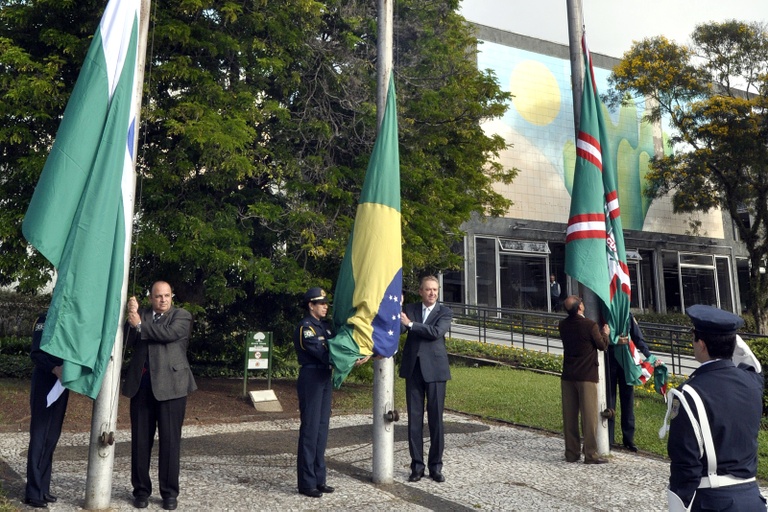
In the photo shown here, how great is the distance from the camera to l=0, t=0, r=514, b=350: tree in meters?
10.6

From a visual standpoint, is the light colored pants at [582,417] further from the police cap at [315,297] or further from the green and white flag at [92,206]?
the green and white flag at [92,206]

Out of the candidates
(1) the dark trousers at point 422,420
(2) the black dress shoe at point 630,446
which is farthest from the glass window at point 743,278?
(1) the dark trousers at point 422,420

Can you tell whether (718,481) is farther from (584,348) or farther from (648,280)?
(648,280)

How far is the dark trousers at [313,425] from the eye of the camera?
641 centimetres

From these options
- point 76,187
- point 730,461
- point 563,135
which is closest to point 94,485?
point 76,187

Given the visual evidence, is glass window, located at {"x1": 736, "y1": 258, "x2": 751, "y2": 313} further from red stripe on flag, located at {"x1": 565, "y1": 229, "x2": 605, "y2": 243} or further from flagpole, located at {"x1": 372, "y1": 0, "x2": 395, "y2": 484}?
flagpole, located at {"x1": 372, "y1": 0, "x2": 395, "y2": 484}

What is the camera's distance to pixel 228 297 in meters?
11.8

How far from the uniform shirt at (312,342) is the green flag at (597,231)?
10.4 feet

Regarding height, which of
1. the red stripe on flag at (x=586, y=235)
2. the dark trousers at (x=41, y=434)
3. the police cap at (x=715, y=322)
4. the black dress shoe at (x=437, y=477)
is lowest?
the black dress shoe at (x=437, y=477)

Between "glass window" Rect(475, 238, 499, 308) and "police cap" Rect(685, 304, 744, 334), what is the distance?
27177 millimetres

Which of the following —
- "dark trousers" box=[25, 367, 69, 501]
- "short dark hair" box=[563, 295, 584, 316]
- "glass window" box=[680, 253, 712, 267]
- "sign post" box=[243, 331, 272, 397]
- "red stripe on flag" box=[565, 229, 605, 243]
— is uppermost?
"glass window" box=[680, 253, 712, 267]

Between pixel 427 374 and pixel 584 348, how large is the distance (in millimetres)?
2034

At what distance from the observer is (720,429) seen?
3.33m

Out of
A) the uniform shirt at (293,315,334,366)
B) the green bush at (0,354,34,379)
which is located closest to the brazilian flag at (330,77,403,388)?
the uniform shirt at (293,315,334,366)
